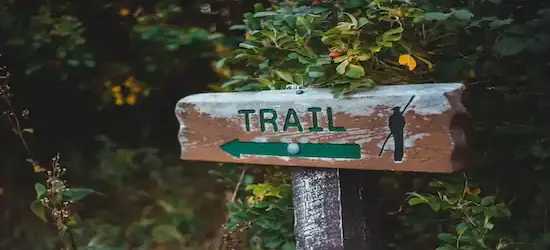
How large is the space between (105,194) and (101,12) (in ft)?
2.26

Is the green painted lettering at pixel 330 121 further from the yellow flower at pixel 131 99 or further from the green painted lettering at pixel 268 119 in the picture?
the yellow flower at pixel 131 99

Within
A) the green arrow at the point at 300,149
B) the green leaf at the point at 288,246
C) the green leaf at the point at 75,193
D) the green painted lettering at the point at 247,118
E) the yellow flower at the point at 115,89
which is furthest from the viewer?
the yellow flower at the point at 115,89

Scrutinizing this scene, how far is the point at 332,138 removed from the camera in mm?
1082

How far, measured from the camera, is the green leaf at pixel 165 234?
223 cm

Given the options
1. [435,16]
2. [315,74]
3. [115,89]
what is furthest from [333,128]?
[115,89]

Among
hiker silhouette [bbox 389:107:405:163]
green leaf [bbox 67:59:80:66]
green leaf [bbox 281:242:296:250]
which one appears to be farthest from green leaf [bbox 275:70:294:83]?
green leaf [bbox 67:59:80:66]

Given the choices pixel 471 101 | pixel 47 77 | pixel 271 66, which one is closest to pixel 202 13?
pixel 47 77

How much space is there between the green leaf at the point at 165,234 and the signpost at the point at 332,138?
38.8 inches

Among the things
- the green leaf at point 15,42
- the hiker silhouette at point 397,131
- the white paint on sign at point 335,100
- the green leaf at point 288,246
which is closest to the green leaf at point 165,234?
the green leaf at point 15,42

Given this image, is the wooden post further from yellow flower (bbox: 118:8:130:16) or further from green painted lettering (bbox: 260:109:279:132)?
yellow flower (bbox: 118:8:130:16)

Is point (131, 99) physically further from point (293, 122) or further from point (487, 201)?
point (487, 201)

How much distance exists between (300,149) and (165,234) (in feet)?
4.06

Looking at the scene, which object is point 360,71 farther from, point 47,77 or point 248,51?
point 47,77

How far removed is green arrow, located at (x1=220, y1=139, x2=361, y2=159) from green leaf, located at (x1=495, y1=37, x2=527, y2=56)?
354mm
